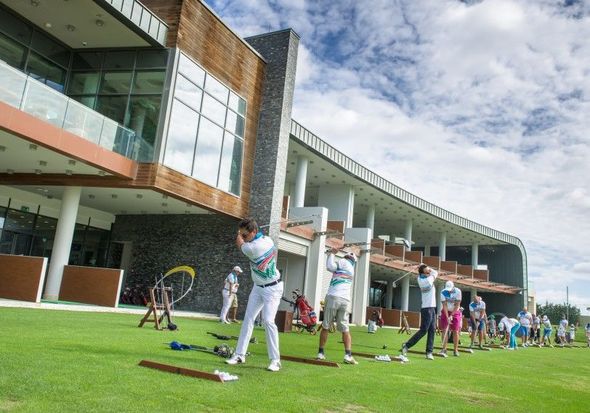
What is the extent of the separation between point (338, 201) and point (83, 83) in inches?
805

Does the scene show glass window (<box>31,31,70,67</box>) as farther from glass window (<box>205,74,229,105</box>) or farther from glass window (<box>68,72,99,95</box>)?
glass window (<box>205,74,229,105</box>)

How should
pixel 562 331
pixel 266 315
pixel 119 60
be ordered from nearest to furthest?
pixel 266 315
pixel 119 60
pixel 562 331

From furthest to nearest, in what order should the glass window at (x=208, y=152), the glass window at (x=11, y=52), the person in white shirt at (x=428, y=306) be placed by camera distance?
the glass window at (x=208, y=152)
the glass window at (x=11, y=52)
the person in white shirt at (x=428, y=306)

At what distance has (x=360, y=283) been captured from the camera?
31.5 m

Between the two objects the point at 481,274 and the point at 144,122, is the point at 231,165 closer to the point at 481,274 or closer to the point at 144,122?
the point at 144,122

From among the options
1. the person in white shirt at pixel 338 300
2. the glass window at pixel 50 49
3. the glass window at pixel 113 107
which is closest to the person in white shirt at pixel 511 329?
the person in white shirt at pixel 338 300

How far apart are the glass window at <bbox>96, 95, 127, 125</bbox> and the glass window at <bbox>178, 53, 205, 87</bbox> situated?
2.44 m

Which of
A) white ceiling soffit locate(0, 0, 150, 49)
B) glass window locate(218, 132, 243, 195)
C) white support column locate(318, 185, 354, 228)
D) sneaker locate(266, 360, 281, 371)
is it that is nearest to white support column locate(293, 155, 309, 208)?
white support column locate(318, 185, 354, 228)

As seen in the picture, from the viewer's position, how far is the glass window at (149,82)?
61.7 feet

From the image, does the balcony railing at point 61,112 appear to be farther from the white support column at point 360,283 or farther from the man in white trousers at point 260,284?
the white support column at point 360,283

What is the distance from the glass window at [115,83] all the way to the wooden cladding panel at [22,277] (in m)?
7.27

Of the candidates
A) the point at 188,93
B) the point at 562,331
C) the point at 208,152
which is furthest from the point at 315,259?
the point at 562,331

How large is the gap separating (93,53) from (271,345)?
17.5 metres

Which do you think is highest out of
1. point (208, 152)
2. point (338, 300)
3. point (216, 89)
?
point (216, 89)
